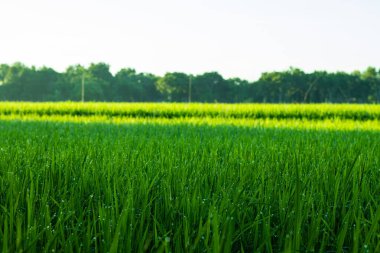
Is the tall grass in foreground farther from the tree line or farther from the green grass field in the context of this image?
the tree line

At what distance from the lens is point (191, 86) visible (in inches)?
3238

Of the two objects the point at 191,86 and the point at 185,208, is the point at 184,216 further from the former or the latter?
the point at 191,86

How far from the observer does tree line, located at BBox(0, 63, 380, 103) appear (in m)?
76.2

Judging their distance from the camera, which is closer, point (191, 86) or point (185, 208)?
point (185, 208)

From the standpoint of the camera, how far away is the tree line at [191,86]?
76188 millimetres

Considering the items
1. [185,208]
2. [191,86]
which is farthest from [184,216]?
[191,86]

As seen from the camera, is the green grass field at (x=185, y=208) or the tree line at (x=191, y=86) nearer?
the green grass field at (x=185, y=208)

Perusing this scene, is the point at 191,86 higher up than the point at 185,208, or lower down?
higher up

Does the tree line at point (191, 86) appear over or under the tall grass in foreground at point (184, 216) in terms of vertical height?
over

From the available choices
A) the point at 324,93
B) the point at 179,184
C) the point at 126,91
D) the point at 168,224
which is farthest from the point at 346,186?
the point at 324,93

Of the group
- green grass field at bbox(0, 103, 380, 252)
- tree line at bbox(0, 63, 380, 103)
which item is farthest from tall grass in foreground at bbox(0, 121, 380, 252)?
tree line at bbox(0, 63, 380, 103)

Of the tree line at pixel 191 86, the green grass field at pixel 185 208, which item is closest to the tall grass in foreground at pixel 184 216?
the green grass field at pixel 185 208

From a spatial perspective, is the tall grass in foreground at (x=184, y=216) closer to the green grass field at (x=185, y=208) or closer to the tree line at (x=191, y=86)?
the green grass field at (x=185, y=208)

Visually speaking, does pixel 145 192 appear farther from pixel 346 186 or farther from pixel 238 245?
pixel 346 186
